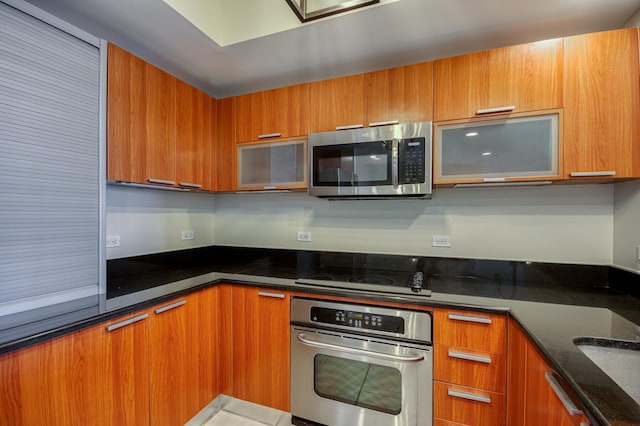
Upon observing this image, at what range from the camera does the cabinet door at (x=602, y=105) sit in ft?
4.48

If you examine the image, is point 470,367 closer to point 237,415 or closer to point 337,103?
point 237,415

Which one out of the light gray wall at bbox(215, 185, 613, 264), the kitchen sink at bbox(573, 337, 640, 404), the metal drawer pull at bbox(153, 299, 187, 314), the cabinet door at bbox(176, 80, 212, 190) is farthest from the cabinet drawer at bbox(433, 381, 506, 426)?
the cabinet door at bbox(176, 80, 212, 190)

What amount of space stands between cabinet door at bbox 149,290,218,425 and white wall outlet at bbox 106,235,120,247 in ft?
2.27

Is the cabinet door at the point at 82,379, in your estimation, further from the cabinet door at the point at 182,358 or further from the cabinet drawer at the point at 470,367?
the cabinet drawer at the point at 470,367

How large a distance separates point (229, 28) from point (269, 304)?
5.80 ft

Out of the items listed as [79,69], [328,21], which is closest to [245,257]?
[79,69]

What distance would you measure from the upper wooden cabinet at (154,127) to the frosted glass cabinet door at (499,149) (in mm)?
1703

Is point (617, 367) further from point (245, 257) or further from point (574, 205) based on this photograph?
point (245, 257)

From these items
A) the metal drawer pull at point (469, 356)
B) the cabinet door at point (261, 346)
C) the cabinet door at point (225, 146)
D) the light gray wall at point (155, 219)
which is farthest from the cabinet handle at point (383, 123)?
the light gray wall at point (155, 219)

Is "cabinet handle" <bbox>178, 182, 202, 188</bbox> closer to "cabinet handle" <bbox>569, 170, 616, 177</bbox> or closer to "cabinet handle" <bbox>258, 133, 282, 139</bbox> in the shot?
"cabinet handle" <bbox>258, 133, 282, 139</bbox>

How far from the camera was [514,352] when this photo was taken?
1.23 meters

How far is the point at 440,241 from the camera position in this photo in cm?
196

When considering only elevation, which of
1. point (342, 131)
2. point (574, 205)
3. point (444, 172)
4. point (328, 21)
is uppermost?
point (328, 21)

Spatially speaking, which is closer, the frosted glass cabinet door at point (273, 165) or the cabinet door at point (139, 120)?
the cabinet door at point (139, 120)
